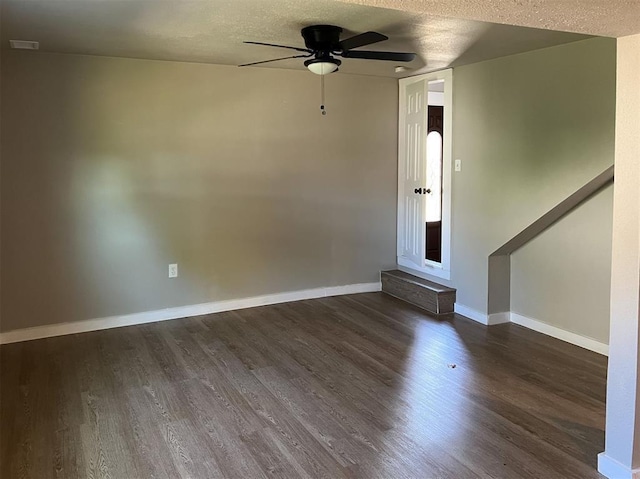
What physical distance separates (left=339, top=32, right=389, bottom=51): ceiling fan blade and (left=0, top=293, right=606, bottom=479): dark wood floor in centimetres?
208

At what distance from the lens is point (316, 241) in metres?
5.43

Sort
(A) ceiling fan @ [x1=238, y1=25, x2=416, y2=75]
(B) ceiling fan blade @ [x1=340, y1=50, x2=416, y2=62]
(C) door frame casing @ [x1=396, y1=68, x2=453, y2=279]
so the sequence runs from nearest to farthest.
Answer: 1. (A) ceiling fan @ [x1=238, y1=25, x2=416, y2=75]
2. (B) ceiling fan blade @ [x1=340, y1=50, x2=416, y2=62]
3. (C) door frame casing @ [x1=396, y1=68, x2=453, y2=279]

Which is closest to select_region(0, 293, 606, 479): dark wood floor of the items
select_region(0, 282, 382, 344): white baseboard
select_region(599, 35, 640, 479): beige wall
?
select_region(0, 282, 382, 344): white baseboard

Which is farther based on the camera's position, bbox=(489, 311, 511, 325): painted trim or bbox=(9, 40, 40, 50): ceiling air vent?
bbox=(489, 311, 511, 325): painted trim

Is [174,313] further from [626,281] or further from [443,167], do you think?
[626,281]

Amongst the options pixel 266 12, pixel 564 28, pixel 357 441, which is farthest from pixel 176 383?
pixel 564 28

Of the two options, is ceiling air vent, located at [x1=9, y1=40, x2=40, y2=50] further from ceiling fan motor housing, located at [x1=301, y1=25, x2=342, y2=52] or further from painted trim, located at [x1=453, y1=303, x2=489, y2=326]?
painted trim, located at [x1=453, y1=303, x2=489, y2=326]

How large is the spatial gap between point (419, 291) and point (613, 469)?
9.31ft

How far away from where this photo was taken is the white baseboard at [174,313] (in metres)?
4.32

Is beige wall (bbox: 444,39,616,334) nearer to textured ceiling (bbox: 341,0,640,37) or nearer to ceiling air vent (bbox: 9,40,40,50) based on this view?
textured ceiling (bbox: 341,0,640,37)

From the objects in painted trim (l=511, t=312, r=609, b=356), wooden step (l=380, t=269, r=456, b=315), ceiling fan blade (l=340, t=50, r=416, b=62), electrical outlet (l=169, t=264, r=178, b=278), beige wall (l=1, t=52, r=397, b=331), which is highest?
ceiling fan blade (l=340, t=50, r=416, b=62)

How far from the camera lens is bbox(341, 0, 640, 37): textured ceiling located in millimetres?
1772

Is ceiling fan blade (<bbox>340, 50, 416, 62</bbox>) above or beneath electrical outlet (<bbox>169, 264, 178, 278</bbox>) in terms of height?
above

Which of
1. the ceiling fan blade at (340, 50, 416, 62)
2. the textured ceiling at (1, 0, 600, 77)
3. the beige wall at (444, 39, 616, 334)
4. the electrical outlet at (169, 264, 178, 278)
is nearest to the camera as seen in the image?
the textured ceiling at (1, 0, 600, 77)
